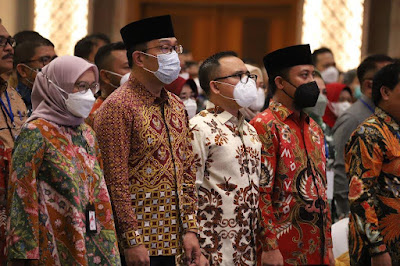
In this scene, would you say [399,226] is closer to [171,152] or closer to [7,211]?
[171,152]

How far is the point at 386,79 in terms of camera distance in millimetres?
5363

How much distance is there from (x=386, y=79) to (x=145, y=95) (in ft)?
4.91

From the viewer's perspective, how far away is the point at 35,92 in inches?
172

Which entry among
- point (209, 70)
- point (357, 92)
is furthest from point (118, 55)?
point (357, 92)

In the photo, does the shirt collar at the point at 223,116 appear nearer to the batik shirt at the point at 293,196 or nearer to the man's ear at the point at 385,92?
the batik shirt at the point at 293,196

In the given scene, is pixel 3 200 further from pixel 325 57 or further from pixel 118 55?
pixel 325 57

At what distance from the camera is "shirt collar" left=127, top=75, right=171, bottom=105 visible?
462 cm

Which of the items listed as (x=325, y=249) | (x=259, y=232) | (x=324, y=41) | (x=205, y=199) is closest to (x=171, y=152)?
(x=205, y=199)

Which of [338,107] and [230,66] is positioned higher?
[230,66]

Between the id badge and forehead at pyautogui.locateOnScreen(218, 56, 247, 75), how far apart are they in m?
1.27

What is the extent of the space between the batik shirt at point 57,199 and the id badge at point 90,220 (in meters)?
0.02

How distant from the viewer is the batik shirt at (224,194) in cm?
489

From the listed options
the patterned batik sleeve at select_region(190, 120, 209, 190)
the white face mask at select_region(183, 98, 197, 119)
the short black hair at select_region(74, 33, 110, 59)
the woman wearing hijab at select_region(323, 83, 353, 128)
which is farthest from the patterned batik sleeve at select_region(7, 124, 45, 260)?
the woman wearing hijab at select_region(323, 83, 353, 128)

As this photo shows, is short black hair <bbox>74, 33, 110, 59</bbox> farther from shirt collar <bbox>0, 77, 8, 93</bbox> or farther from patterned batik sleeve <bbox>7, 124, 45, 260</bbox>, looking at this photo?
patterned batik sleeve <bbox>7, 124, 45, 260</bbox>
